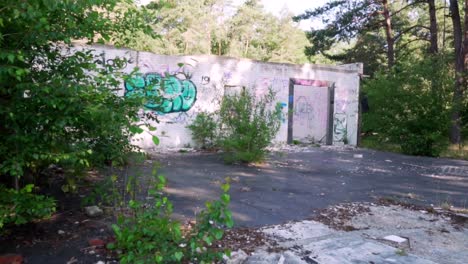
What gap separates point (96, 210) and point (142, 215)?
163 cm

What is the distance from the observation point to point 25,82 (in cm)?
296

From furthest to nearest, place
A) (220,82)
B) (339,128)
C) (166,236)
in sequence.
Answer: (339,128), (220,82), (166,236)

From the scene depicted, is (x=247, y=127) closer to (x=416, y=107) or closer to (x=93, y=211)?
(x=93, y=211)

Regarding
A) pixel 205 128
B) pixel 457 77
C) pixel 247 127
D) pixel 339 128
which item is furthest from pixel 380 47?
pixel 247 127

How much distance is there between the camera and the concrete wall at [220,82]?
11.9m

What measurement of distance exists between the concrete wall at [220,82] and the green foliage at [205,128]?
1.84 ft

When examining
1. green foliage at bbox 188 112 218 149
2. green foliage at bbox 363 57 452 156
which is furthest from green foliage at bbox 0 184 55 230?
green foliage at bbox 363 57 452 156

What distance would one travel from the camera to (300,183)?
25.1 feet

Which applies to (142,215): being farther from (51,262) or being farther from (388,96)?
(388,96)

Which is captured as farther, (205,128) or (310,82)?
(310,82)

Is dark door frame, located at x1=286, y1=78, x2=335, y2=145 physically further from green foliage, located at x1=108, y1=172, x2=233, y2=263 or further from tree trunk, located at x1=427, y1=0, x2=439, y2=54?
green foliage, located at x1=108, y1=172, x2=233, y2=263

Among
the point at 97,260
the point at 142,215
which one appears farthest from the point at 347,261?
the point at 97,260

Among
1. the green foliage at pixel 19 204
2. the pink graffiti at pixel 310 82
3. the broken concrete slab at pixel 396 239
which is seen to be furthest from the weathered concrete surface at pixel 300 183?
the pink graffiti at pixel 310 82

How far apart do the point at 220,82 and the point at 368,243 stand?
9425 millimetres
